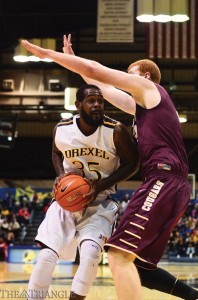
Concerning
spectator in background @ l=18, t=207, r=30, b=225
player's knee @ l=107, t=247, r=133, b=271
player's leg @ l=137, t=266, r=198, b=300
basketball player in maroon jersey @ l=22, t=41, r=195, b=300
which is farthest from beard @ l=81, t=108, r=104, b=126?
spectator in background @ l=18, t=207, r=30, b=225

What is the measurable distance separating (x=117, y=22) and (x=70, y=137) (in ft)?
33.5

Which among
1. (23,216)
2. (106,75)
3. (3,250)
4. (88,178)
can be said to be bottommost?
(3,250)

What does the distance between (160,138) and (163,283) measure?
1.19 meters

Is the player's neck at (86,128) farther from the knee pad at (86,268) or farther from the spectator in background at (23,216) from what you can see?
the spectator in background at (23,216)

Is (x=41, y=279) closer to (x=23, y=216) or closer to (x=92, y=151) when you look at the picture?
(x=92, y=151)

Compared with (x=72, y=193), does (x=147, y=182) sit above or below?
above

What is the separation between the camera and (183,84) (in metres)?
25.5

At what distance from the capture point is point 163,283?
466cm

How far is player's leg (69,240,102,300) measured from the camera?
4.70m

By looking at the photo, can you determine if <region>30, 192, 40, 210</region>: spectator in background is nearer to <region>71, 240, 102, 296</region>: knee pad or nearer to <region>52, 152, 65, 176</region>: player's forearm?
<region>52, 152, 65, 176</region>: player's forearm

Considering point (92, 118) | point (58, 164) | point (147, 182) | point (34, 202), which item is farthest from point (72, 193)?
point (34, 202)

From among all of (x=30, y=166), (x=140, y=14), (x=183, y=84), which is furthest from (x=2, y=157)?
(x=140, y=14)

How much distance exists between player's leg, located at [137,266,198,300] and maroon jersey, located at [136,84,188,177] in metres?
0.85

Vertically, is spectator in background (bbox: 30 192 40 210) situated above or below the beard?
below
